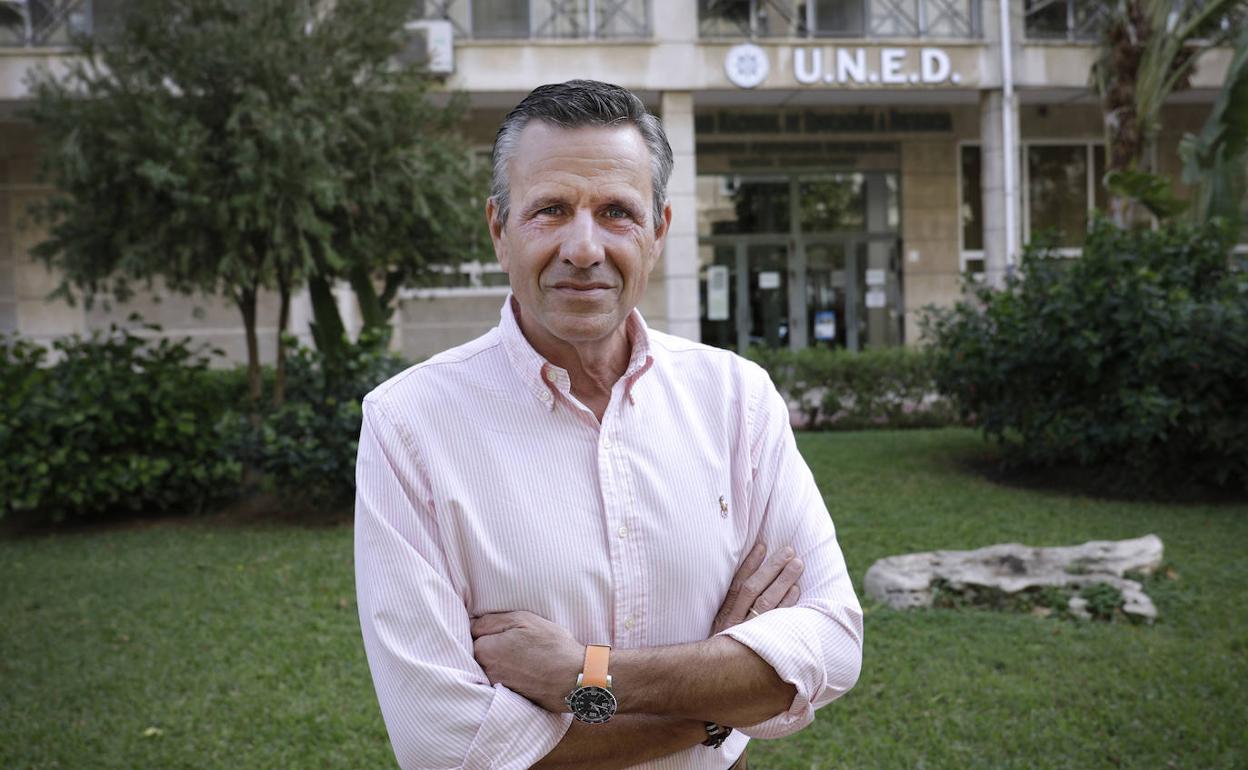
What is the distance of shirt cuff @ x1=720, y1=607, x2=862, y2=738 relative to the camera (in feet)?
6.24

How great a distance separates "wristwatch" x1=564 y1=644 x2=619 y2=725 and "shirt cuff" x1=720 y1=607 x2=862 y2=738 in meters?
0.24

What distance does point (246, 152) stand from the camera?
805 cm

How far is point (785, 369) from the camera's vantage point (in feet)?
44.3

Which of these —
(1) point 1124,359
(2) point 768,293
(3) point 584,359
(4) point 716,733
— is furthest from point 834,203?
(4) point 716,733

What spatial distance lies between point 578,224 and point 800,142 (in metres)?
18.0

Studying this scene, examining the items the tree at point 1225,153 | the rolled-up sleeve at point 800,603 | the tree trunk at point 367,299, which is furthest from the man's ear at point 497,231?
the tree trunk at point 367,299

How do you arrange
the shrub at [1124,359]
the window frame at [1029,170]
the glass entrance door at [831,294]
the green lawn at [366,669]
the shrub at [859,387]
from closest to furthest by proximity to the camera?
the green lawn at [366,669], the shrub at [1124,359], the shrub at [859,387], the window frame at [1029,170], the glass entrance door at [831,294]

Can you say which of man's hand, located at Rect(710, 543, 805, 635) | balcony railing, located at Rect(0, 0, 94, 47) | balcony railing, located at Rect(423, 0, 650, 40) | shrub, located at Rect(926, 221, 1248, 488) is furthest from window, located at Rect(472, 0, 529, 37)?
man's hand, located at Rect(710, 543, 805, 635)

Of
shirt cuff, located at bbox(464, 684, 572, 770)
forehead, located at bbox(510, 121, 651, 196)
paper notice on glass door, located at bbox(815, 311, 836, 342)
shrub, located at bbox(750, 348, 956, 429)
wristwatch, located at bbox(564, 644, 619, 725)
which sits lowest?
shrub, located at bbox(750, 348, 956, 429)

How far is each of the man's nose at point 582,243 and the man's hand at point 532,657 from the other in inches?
25.8

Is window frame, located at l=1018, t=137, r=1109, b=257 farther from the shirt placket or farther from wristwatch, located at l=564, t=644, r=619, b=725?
wristwatch, located at l=564, t=644, r=619, b=725

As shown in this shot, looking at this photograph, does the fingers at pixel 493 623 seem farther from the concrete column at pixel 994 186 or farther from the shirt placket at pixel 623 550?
the concrete column at pixel 994 186

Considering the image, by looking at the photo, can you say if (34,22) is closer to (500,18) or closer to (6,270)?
(6,270)

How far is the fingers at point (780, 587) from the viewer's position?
2016 millimetres
